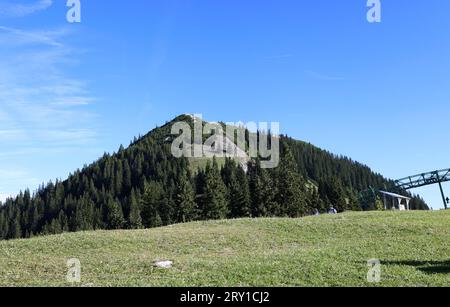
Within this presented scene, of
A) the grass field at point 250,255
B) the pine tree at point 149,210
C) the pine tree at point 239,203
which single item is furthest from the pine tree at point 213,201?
the grass field at point 250,255

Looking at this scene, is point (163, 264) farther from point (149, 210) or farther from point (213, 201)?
point (149, 210)

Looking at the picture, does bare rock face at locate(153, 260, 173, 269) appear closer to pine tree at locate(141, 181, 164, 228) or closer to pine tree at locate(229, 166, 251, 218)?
pine tree at locate(229, 166, 251, 218)

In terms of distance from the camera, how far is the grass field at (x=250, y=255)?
65.3 feet

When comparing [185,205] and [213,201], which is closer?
[213,201]

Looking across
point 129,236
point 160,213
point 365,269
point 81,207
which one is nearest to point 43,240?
point 129,236

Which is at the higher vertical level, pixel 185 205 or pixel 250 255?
pixel 185 205

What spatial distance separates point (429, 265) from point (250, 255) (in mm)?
10425

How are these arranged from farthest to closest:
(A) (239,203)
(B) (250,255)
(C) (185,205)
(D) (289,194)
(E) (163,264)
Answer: (C) (185,205) → (A) (239,203) → (D) (289,194) → (B) (250,255) → (E) (163,264)

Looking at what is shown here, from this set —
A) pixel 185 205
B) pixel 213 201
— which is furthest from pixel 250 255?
pixel 185 205

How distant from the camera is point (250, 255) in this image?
28391mm

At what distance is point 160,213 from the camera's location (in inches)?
5182

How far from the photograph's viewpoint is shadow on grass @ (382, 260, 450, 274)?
71.7ft

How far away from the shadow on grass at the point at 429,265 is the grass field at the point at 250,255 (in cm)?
4
